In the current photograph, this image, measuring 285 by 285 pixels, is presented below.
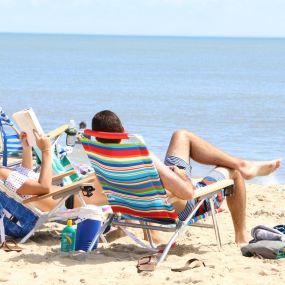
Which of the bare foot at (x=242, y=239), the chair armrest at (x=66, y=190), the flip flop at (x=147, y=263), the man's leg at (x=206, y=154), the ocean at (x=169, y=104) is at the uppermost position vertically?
the man's leg at (x=206, y=154)

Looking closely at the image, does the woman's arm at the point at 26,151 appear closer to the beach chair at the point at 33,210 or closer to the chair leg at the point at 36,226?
the beach chair at the point at 33,210

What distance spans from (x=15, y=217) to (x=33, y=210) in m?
0.16

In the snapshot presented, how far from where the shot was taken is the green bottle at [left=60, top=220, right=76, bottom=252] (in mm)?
5895

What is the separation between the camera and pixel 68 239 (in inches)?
233

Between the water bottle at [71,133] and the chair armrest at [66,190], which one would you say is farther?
the water bottle at [71,133]

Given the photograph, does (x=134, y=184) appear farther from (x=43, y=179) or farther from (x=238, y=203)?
(x=238, y=203)

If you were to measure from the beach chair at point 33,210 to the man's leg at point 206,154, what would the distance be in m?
0.61

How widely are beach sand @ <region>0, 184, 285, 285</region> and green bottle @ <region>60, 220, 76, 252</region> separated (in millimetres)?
78

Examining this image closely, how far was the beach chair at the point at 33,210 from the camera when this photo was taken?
239 inches

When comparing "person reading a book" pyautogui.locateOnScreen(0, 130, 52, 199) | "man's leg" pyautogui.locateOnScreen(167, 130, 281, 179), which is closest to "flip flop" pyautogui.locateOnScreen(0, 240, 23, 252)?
"person reading a book" pyautogui.locateOnScreen(0, 130, 52, 199)

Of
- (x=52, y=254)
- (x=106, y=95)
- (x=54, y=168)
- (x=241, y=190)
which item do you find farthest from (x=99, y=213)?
(x=106, y=95)

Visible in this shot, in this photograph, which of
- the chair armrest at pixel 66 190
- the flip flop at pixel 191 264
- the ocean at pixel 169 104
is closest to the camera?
the flip flop at pixel 191 264

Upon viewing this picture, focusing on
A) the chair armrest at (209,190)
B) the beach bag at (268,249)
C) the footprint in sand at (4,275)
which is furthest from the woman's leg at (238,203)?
the footprint in sand at (4,275)

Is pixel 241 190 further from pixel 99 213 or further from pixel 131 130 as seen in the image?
pixel 131 130
